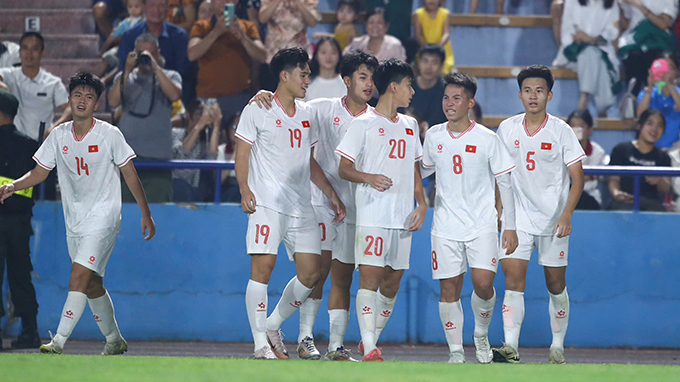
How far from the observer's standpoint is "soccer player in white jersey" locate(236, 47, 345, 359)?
668cm

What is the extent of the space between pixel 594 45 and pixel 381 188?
21.0 ft

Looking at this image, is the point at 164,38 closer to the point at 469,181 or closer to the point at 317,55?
the point at 317,55

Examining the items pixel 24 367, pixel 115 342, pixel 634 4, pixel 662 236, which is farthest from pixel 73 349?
pixel 634 4

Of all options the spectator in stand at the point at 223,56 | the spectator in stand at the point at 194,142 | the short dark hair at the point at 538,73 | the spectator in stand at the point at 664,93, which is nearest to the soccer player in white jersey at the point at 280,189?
the short dark hair at the point at 538,73

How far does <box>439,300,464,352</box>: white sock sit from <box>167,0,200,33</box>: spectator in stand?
20.7 feet

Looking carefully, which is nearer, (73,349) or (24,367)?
(24,367)

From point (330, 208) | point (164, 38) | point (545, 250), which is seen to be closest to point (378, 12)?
point (164, 38)

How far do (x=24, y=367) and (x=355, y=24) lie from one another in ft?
25.5

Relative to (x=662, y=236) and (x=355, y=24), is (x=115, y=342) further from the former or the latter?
(x=355, y=24)

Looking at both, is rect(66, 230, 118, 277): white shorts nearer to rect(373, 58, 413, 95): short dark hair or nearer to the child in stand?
rect(373, 58, 413, 95): short dark hair

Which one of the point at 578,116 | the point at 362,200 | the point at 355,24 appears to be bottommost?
the point at 362,200

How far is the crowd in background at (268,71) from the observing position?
30.3 feet

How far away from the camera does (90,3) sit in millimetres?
12945

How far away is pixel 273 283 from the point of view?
9.12 metres
